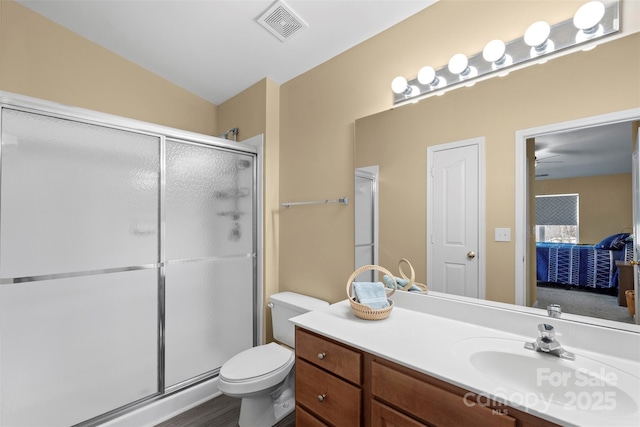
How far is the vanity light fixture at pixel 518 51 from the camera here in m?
1.07

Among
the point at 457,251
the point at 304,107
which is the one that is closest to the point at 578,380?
the point at 457,251

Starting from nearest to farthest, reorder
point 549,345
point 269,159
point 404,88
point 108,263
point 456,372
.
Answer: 1. point 456,372
2. point 549,345
3. point 404,88
4. point 108,263
5. point 269,159

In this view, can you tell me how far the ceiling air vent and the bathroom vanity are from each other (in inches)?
68.0

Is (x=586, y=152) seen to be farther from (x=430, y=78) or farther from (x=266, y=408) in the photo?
(x=266, y=408)

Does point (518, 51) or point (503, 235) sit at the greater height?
point (518, 51)

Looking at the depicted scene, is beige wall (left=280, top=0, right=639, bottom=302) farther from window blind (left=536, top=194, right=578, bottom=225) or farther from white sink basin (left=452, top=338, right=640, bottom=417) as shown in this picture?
white sink basin (left=452, top=338, right=640, bottom=417)

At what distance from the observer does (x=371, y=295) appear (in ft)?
4.62

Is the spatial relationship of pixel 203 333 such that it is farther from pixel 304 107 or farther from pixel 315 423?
pixel 304 107

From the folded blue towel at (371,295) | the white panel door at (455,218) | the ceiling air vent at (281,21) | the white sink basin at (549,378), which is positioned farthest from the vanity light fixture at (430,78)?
the white sink basin at (549,378)

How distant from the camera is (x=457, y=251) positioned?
137 centimetres

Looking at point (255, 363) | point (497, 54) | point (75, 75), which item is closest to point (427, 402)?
point (255, 363)

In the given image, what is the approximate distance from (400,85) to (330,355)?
1.43 meters

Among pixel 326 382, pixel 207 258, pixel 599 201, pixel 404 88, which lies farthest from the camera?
pixel 207 258

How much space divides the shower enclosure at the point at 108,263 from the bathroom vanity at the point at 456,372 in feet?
3.69
